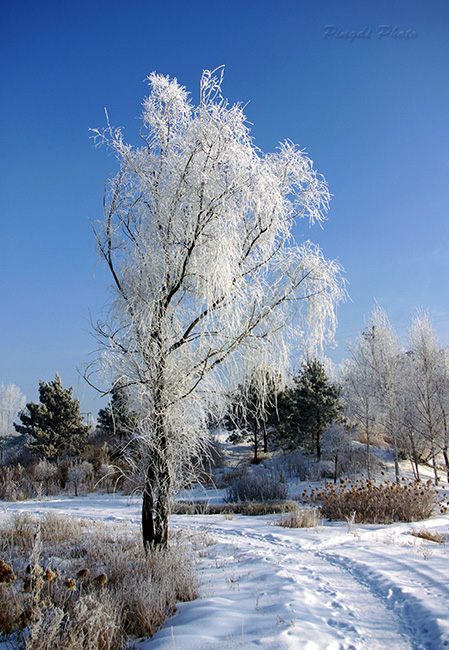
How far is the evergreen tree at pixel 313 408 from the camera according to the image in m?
23.3

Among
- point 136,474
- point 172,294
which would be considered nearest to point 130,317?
point 172,294

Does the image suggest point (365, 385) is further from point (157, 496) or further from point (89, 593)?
point (89, 593)

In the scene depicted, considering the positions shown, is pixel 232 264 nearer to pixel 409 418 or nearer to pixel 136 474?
pixel 136 474

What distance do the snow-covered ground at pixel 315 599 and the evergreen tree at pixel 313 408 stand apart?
1830 cm

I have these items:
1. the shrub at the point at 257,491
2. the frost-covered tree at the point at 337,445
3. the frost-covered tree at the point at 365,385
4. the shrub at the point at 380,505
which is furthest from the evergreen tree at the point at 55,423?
the shrub at the point at 380,505

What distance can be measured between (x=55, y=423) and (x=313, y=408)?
15449 mm

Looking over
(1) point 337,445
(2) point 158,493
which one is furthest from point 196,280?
(1) point 337,445

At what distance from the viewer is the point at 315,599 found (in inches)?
120

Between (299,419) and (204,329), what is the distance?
20.9 metres

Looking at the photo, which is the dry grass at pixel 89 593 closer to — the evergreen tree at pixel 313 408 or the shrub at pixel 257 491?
the shrub at pixel 257 491

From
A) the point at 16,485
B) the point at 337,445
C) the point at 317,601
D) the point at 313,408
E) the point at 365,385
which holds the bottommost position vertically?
the point at 16,485

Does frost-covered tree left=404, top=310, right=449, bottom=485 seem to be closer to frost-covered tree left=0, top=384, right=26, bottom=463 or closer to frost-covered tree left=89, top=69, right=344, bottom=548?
frost-covered tree left=89, top=69, right=344, bottom=548

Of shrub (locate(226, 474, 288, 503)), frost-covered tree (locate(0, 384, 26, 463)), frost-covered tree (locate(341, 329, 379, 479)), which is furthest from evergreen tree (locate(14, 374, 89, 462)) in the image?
frost-covered tree (locate(0, 384, 26, 463))

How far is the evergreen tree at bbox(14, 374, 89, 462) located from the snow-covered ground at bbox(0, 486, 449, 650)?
19.4 m
